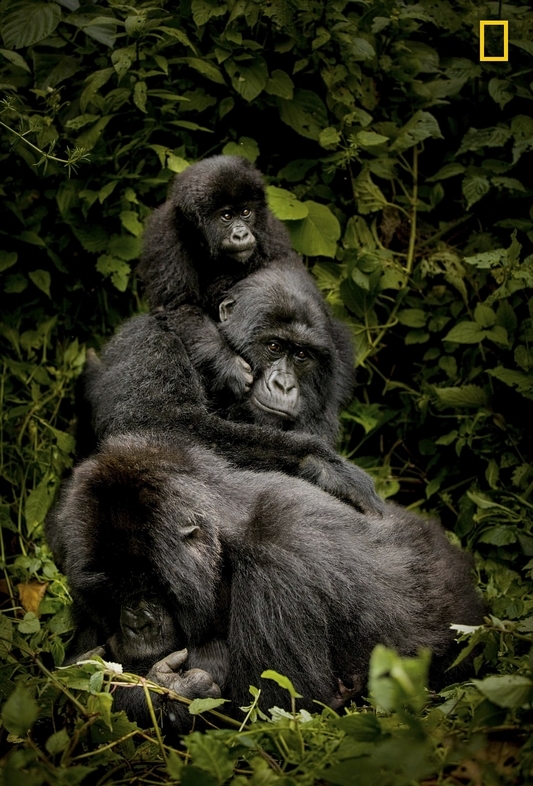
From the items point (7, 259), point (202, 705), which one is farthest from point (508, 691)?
point (7, 259)

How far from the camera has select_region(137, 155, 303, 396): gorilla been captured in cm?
432

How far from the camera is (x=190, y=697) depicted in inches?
115

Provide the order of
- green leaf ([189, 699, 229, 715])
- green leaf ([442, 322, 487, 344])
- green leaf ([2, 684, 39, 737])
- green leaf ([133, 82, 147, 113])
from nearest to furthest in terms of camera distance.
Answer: green leaf ([2, 684, 39, 737]) → green leaf ([189, 699, 229, 715]) → green leaf ([133, 82, 147, 113]) → green leaf ([442, 322, 487, 344])

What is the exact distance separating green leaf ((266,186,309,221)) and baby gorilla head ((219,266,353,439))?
0.60 m

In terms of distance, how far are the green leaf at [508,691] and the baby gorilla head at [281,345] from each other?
219cm

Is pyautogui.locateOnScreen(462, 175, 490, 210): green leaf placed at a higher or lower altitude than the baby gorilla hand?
higher

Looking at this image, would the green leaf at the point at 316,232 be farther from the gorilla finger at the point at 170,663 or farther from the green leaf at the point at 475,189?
the gorilla finger at the point at 170,663


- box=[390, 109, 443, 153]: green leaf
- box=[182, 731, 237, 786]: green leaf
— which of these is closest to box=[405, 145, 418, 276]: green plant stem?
box=[390, 109, 443, 153]: green leaf

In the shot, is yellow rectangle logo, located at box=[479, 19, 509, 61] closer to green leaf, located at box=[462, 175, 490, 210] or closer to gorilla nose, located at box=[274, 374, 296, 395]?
green leaf, located at box=[462, 175, 490, 210]

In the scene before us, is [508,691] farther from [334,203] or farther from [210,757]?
[334,203]

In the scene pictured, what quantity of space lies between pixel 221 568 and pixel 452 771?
3.77ft

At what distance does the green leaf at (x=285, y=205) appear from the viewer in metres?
4.99

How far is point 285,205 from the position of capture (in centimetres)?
504

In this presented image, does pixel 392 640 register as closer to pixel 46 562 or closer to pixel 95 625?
pixel 95 625
